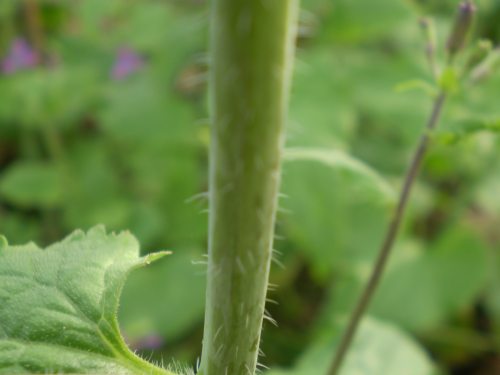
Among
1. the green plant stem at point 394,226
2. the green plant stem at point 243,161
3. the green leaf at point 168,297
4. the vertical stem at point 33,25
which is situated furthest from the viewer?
the vertical stem at point 33,25

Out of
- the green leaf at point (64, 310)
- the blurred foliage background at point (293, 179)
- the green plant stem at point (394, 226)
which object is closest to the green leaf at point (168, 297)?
the blurred foliage background at point (293, 179)

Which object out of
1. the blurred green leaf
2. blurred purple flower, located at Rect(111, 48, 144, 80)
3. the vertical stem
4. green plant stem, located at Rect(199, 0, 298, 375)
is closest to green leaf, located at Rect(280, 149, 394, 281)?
the blurred green leaf

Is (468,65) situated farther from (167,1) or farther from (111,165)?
(167,1)

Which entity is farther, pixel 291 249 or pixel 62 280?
pixel 291 249

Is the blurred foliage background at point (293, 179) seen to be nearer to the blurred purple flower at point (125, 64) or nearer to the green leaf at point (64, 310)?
the blurred purple flower at point (125, 64)

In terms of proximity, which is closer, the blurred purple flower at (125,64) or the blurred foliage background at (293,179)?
the blurred foliage background at (293,179)

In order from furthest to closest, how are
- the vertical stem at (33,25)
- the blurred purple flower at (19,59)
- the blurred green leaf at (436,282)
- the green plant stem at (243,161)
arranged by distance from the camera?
the blurred purple flower at (19,59)
the vertical stem at (33,25)
the blurred green leaf at (436,282)
the green plant stem at (243,161)

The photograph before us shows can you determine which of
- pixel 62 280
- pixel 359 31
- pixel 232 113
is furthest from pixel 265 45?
pixel 359 31

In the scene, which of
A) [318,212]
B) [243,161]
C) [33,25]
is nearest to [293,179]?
[318,212]
